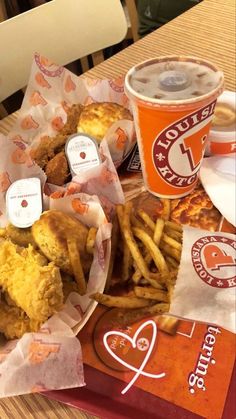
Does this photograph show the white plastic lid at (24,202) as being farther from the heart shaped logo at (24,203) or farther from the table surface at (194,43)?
the table surface at (194,43)

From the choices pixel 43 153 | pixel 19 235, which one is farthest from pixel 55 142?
pixel 19 235

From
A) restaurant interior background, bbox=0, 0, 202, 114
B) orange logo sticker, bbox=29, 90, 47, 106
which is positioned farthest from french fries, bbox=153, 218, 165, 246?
restaurant interior background, bbox=0, 0, 202, 114

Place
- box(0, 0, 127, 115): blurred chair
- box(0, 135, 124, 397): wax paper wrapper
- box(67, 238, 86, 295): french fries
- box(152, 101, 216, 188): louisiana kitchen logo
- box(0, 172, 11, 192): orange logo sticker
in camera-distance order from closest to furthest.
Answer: box(0, 135, 124, 397): wax paper wrapper
box(67, 238, 86, 295): french fries
box(152, 101, 216, 188): louisiana kitchen logo
box(0, 172, 11, 192): orange logo sticker
box(0, 0, 127, 115): blurred chair

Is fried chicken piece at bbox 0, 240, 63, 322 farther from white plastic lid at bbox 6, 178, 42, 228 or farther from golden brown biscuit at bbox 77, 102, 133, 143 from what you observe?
golden brown biscuit at bbox 77, 102, 133, 143

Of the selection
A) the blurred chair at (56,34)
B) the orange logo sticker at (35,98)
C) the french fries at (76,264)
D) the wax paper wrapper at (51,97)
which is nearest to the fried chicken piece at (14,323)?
the french fries at (76,264)

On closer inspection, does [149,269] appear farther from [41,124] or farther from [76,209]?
[41,124]
